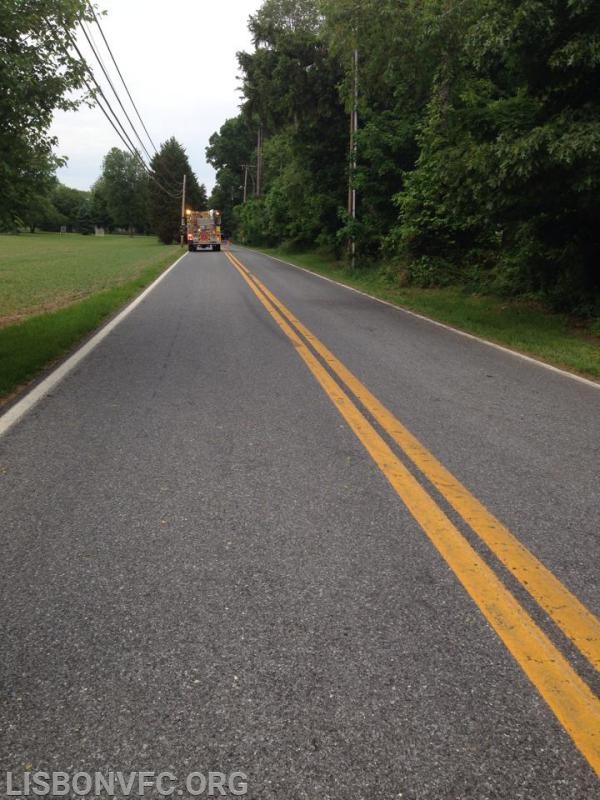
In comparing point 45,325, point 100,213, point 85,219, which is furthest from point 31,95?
point 85,219

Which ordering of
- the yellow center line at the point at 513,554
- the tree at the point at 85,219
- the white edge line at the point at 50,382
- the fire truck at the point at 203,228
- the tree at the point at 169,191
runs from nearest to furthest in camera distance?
1. the yellow center line at the point at 513,554
2. the white edge line at the point at 50,382
3. the fire truck at the point at 203,228
4. the tree at the point at 169,191
5. the tree at the point at 85,219

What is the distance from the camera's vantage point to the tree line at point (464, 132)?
9.27 metres

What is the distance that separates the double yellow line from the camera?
2062 millimetres

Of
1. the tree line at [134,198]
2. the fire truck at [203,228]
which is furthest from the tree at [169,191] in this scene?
the fire truck at [203,228]

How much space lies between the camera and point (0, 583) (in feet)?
9.07

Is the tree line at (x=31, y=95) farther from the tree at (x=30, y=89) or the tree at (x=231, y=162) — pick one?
the tree at (x=231, y=162)

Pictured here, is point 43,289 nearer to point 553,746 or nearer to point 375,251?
point 375,251

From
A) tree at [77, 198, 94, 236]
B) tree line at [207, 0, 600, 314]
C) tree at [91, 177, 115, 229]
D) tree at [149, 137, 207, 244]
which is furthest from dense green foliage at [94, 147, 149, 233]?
tree line at [207, 0, 600, 314]

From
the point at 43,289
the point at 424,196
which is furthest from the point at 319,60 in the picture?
the point at 43,289

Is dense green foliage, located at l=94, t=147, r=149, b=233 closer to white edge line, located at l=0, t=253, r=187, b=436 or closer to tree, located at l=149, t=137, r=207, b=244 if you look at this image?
tree, located at l=149, t=137, r=207, b=244

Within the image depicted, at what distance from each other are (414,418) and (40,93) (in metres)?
6.61

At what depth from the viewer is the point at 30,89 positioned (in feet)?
25.9

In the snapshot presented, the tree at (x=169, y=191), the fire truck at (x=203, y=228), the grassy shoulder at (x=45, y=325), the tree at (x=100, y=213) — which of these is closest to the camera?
the grassy shoulder at (x=45, y=325)

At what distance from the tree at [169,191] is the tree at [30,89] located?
69.4 m
